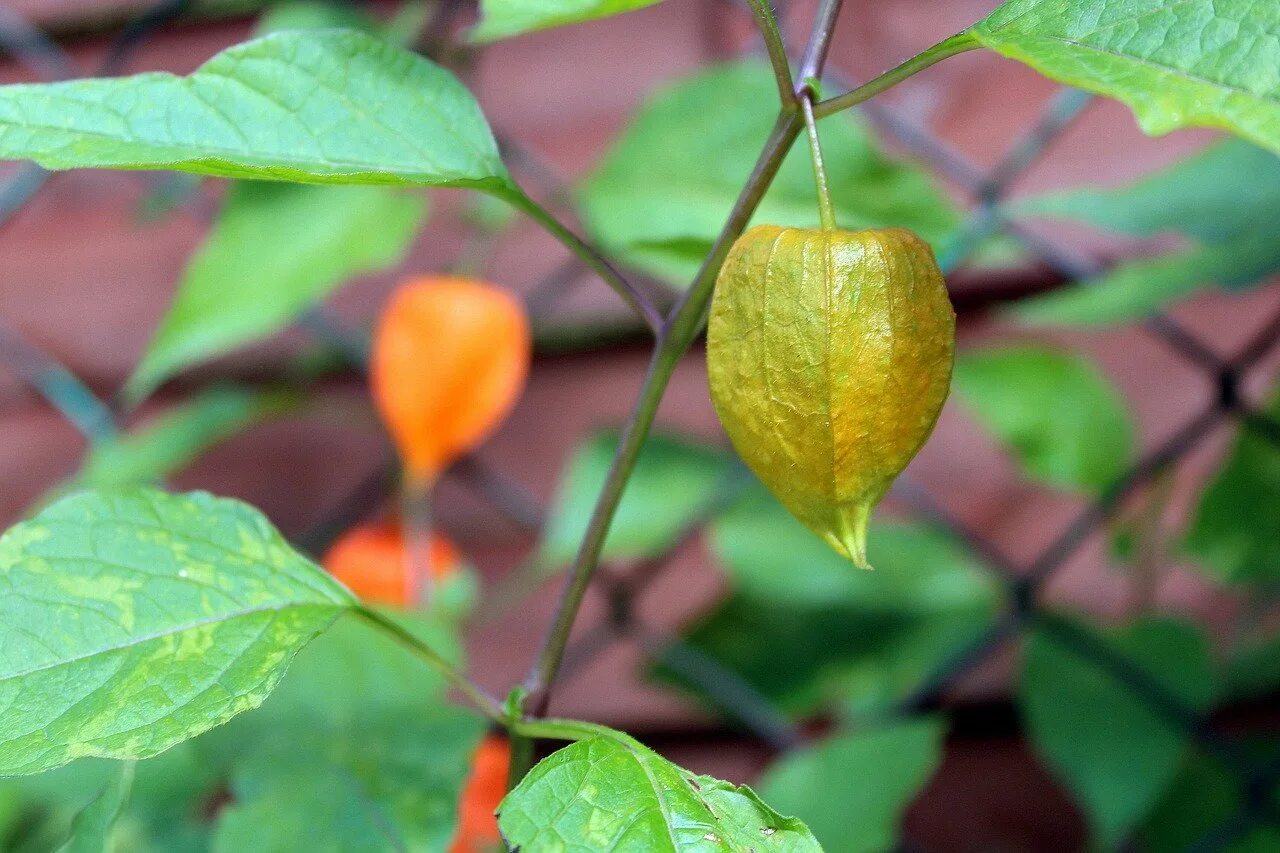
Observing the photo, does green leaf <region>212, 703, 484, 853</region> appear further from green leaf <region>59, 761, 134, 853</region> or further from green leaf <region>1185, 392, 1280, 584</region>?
green leaf <region>1185, 392, 1280, 584</region>

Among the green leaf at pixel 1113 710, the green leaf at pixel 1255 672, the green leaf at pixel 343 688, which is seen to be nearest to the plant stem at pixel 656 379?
the green leaf at pixel 343 688

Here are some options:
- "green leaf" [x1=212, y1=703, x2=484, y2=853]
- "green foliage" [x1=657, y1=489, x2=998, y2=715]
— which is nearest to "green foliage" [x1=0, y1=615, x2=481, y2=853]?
"green leaf" [x1=212, y1=703, x2=484, y2=853]

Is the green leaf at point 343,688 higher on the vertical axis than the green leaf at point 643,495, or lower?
higher

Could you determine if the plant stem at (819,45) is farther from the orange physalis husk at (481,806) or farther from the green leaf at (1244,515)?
the green leaf at (1244,515)

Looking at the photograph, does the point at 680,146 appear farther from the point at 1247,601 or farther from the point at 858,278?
the point at 1247,601

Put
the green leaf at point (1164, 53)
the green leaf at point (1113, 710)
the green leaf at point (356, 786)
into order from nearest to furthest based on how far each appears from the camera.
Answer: the green leaf at point (1164, 53) → the green leaf at point (356, 786) → the green leaf at point (1113, 710)

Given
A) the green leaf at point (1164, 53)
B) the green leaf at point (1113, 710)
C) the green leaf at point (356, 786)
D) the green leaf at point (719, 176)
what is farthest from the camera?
the green leaf at point (1113, 710)
